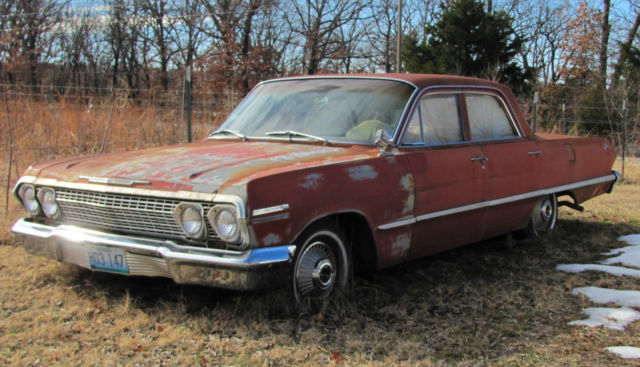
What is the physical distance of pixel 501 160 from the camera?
4930mm

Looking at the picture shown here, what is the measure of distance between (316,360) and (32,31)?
121 feet

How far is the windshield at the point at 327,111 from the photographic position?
4348 millimetres

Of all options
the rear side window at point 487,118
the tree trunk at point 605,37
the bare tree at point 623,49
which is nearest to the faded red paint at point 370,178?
the rear side window at point 487,118

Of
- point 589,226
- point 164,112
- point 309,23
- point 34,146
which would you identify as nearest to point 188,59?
point 309,23

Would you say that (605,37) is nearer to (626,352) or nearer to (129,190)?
(626,352)

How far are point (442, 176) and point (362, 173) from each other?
83cm

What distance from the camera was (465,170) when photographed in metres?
4.56

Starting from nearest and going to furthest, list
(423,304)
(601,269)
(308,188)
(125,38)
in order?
(308,188), (423,304), (601,269), (125,38)

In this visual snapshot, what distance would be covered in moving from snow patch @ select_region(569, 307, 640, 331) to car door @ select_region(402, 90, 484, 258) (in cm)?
106

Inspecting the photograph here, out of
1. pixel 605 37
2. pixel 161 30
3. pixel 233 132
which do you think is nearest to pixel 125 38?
pixel 161 30

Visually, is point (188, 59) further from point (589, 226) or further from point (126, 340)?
point (126, 340)

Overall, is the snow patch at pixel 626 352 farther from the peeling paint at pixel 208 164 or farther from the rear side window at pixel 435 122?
the rear side window at pixel 435 122

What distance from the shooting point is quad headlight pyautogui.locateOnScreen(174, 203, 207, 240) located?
10.8 ft

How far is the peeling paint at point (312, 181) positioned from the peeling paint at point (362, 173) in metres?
0.27
